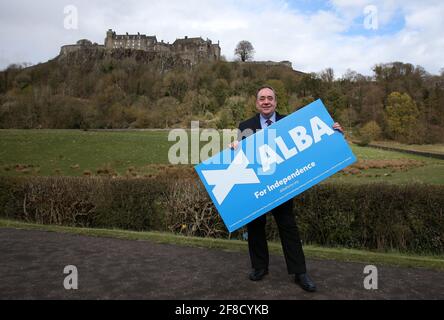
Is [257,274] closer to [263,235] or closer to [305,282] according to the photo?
[263,235]

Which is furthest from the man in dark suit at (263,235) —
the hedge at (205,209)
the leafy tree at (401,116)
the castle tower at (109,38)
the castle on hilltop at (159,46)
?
the castle tower at (109,38)

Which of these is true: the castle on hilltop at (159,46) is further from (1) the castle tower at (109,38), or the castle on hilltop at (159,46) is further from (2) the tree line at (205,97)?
(2) the tree line at (205,97)

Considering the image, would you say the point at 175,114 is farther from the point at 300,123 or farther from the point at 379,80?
the point at 300,123

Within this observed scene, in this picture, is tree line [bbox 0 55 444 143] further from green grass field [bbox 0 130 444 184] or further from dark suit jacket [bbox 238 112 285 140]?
dark suit jacket [bbox 238 112 285 140]

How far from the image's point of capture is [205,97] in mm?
93125

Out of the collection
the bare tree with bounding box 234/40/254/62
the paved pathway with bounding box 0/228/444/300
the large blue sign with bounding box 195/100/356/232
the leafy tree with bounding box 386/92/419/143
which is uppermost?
the bare tree with bounding box 234/40/254/62

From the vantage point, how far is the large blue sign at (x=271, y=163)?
16.6 ft

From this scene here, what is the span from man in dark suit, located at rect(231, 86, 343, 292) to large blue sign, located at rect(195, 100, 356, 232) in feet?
0.60

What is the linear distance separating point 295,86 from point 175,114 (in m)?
44.8

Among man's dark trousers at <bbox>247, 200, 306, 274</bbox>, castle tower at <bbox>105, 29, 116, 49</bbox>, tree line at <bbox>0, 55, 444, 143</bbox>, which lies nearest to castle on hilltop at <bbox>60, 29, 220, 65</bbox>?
castle tower at <bbox>105, 29, 116, 49</bbox>

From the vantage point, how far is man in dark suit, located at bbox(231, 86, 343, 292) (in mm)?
4613

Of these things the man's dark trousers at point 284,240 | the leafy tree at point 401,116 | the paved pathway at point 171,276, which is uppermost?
the leafy tree at point 401,116

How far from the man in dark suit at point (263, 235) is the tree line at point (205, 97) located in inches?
2479

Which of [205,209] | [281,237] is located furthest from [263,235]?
[205,209]
